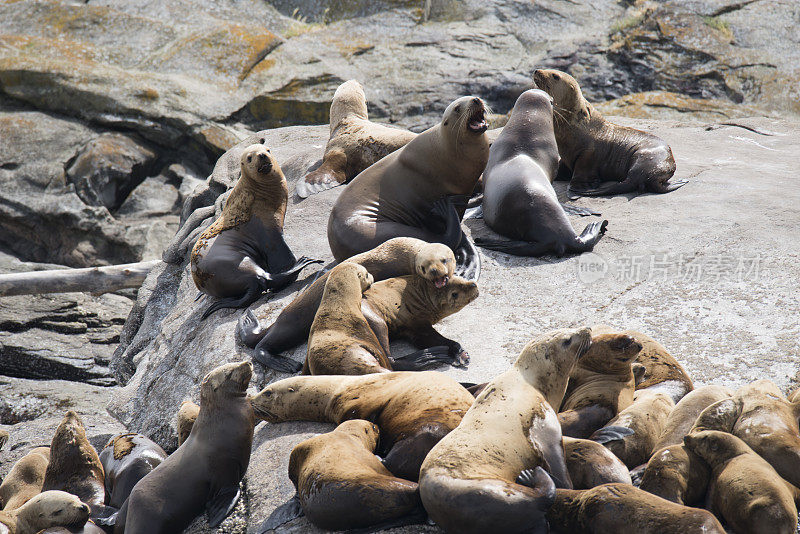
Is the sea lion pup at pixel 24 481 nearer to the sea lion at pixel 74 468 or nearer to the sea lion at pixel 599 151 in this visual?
the sea lion at pixel 74 468

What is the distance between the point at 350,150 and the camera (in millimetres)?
8805

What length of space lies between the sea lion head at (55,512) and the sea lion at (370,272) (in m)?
1.44

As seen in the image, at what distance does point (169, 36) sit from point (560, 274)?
12011 mm

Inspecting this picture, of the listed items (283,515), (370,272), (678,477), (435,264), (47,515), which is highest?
(678,477)

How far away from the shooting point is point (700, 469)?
130 inches

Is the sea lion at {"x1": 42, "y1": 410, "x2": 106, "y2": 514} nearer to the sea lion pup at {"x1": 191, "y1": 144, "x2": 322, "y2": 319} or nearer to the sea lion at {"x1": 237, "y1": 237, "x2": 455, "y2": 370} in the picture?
the sea lion at {"x1": 237, "y1": 237, "x2": 455, "y2": 370}

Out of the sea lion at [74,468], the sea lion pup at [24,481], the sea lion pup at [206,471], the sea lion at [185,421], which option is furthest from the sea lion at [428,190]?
the sea lion pup at [24,481]

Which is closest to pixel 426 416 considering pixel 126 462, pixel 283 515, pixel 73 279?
pixel 283 515

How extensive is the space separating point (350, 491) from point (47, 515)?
1.85 metres

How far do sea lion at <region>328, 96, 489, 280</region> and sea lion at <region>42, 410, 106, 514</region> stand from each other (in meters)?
2.32

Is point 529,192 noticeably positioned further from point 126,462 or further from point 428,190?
point 126,462

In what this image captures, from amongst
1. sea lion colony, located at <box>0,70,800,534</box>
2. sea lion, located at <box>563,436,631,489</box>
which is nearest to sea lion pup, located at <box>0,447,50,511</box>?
sea lion colony, located at <box>0,70,800,534</box>

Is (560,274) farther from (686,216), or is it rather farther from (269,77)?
(269,77)

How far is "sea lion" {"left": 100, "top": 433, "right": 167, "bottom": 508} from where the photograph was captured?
478cm
